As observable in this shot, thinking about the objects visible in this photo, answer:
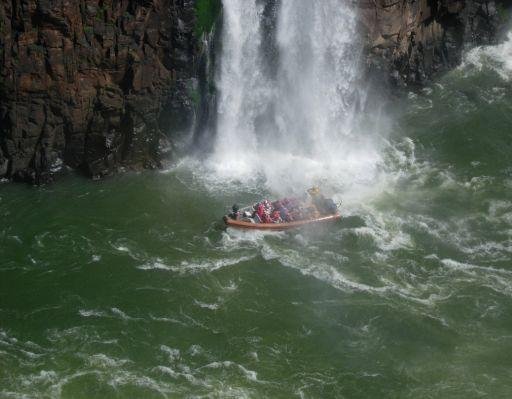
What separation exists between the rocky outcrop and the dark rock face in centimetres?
847

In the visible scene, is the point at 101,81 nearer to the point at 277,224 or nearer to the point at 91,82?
the point at 91,82

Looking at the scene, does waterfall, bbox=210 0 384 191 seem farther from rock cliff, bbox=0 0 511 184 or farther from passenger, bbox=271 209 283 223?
passenger, bbox=271 209 283 223

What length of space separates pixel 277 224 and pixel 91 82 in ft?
28.4

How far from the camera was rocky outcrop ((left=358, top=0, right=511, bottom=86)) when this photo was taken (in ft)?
98.1

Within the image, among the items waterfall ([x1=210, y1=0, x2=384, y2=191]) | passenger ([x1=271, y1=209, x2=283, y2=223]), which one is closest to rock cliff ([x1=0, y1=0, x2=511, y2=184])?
waterfall ([x1=210, y1=0, x2=384, y2=191])

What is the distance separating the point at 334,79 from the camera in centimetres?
3044

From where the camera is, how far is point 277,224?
2434cm

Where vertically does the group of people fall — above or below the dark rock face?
below

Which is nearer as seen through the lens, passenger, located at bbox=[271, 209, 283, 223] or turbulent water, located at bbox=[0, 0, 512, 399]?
turbulent water, located at bbox=[0, 0, 512, 399]

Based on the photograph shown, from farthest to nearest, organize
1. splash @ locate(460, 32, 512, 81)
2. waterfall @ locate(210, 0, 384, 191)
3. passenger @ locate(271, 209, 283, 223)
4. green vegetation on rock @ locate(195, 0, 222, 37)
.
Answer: splash @ locate(460, 32, 512, 81)
waterfall @ locate(210, 0, 384, 191)
green vegetation on rock @ locate(195, 0, 222, 37)
passenger @ locate(271, 209, 283, 223)

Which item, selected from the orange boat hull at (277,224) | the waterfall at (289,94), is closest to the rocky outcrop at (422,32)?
the waterfall at (289,94)

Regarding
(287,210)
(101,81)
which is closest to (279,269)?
(287,210)

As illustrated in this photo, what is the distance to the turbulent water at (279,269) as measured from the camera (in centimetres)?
1861

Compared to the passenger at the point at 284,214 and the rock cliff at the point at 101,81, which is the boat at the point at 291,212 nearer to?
the passenger at the point at 284,214
